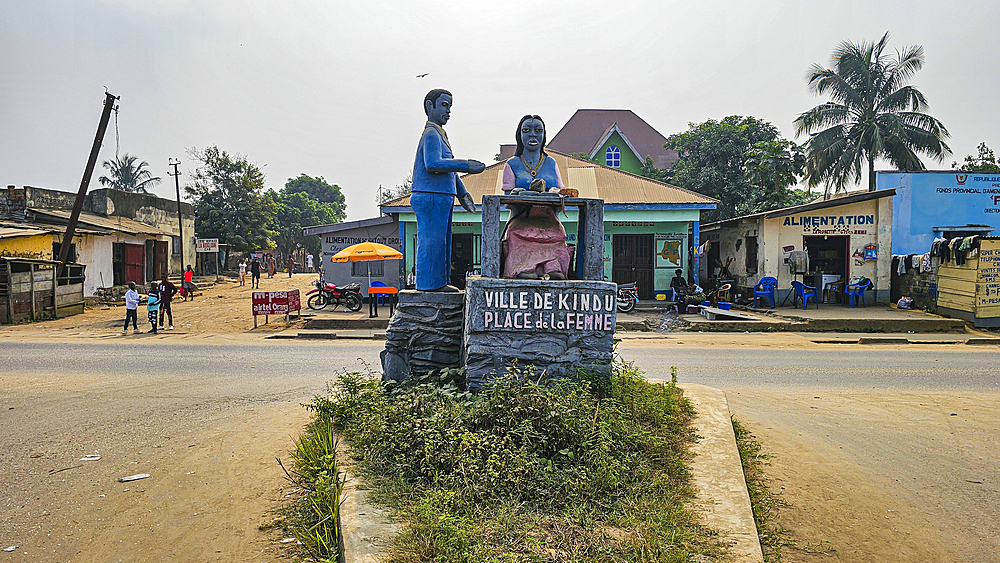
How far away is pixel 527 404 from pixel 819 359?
8.56 meters

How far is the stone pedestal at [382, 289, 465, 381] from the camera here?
5.75 meters

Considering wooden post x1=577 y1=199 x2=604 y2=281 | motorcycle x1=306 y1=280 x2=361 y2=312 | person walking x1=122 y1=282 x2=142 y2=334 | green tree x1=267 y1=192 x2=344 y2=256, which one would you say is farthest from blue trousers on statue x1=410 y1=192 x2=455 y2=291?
green tree x1=267 y1=192 x2=344 y2=256

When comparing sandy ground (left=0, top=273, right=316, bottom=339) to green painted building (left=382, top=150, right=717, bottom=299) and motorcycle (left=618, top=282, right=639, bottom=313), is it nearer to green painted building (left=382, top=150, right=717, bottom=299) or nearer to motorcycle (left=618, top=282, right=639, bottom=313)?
green painted building (left=382, top=150, right=717, bottom=299)

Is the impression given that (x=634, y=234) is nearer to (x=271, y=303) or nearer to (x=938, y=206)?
(x=938, y=206)

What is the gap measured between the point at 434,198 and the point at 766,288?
609 inches

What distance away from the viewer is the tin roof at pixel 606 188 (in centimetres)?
1916

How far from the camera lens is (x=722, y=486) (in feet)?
12.5

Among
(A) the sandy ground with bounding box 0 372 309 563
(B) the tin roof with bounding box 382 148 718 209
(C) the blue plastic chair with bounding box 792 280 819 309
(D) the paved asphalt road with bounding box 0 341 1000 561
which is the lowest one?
(A) the sandy ground with bounding box 0 372 309 563

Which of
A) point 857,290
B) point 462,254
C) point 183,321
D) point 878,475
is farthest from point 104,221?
point 878,475

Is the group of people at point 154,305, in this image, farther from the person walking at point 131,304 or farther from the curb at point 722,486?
the curb at point 722,486

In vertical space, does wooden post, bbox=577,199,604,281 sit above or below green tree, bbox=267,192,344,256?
below

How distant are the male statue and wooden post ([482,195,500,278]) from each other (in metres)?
0.48

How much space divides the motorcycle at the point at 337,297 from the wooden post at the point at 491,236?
1381cm

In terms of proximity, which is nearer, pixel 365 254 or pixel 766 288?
pixel 365 254
